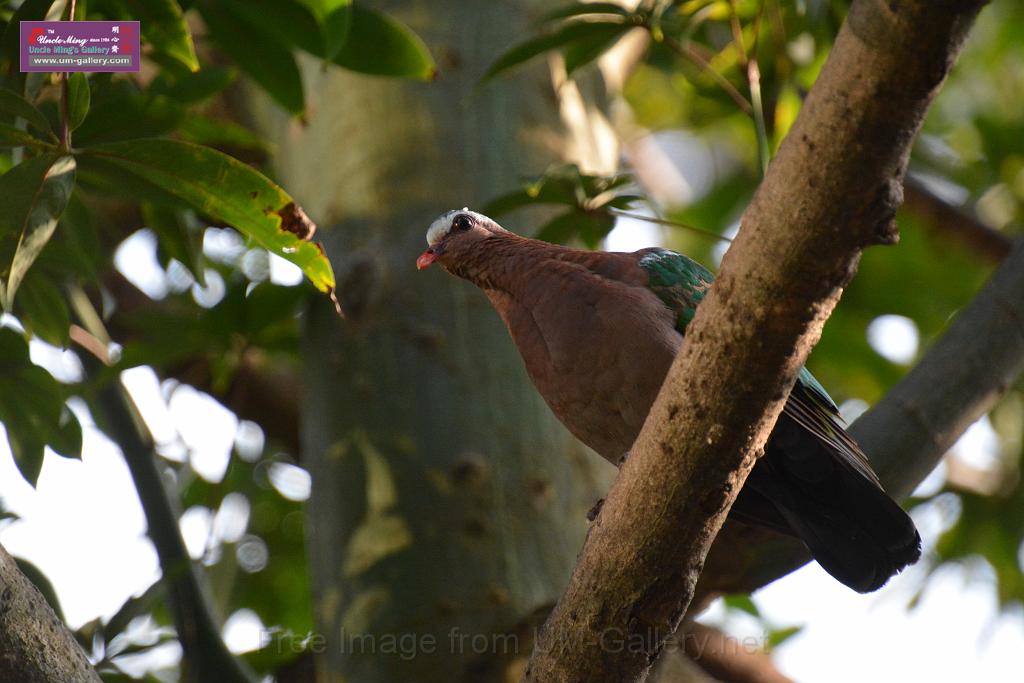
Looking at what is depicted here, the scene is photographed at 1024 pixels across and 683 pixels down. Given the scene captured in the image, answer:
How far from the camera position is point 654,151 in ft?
27.4

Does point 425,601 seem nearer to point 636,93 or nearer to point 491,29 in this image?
point 491,29

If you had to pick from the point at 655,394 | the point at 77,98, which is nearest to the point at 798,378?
the point at 655,394

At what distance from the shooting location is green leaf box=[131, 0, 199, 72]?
263 centimetres

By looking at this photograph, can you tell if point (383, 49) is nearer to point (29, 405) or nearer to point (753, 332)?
point (29, 405)

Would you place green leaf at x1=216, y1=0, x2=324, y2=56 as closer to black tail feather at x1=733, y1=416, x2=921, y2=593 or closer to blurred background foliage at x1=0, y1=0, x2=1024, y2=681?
blurred background foliage at x1=0, y1=0, x2=1024, y2=681

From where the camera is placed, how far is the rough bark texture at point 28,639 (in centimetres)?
177

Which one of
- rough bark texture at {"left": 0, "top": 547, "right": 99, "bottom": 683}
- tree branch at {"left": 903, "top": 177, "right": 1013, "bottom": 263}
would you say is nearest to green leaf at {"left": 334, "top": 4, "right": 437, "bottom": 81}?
rough bark texture at {"left": 0, "top": 547, "right": 99, "bottom": 683}

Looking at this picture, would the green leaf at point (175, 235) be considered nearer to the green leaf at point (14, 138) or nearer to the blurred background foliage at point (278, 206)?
the blurred background foliage at point (278, 206)

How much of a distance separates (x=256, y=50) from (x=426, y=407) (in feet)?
3.76

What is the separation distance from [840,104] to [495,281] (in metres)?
1.57

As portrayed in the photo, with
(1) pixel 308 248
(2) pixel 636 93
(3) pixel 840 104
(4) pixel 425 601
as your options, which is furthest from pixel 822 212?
(2) pixel 636 93

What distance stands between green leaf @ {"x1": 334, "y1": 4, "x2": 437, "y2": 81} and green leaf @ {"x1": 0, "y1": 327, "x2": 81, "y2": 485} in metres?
1.18

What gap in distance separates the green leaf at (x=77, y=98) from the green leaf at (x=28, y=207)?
0.13m

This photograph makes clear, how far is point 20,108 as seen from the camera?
86.7 inches
